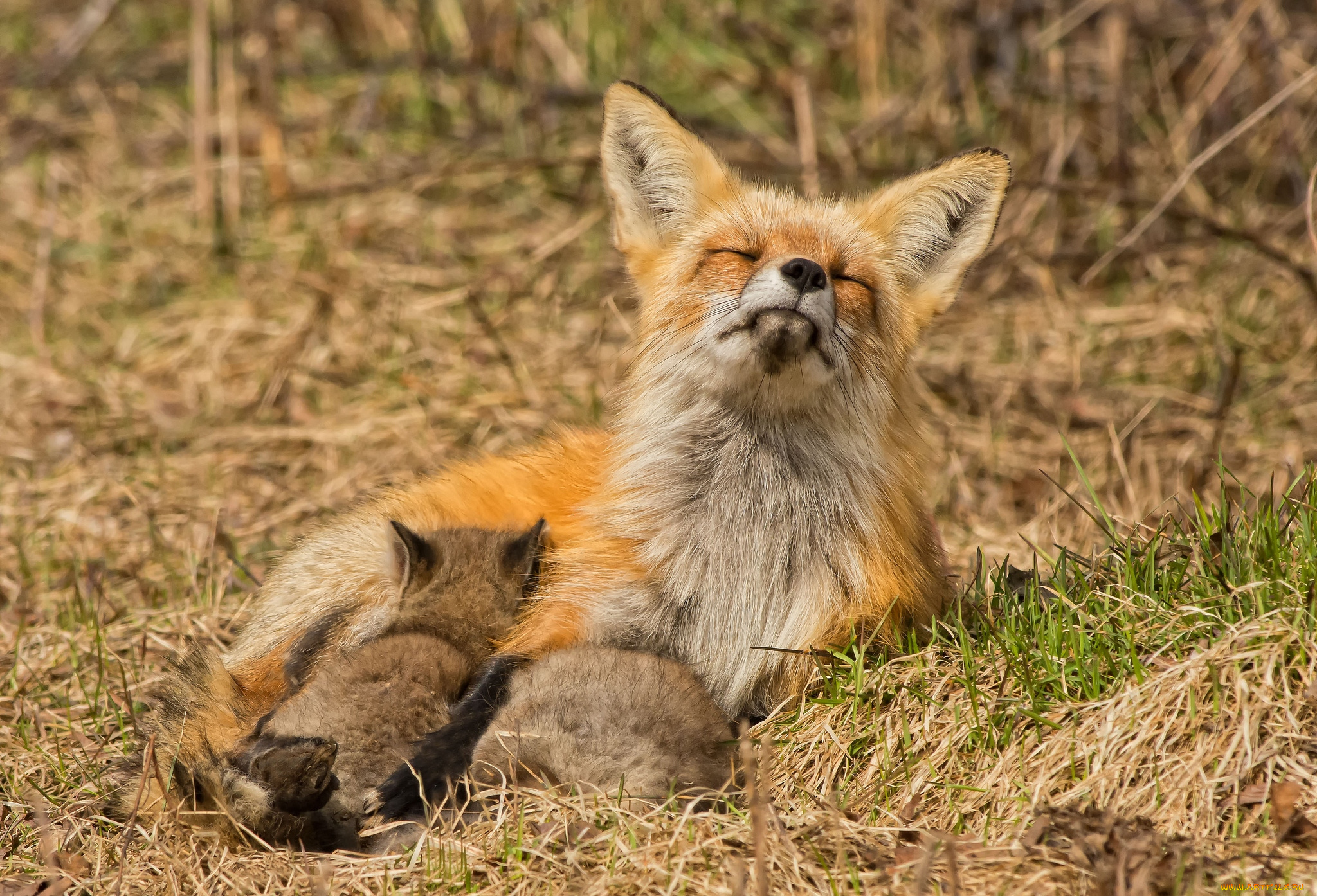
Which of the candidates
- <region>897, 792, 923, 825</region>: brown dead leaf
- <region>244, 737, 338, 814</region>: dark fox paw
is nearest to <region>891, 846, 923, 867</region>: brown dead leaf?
<region>897, 792, 923, 825</region>: brown dead leaf

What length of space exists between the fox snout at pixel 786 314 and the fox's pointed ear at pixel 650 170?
72 cm

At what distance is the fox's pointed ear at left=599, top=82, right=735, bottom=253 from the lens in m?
3.99

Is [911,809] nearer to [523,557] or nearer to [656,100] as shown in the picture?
[523,557]

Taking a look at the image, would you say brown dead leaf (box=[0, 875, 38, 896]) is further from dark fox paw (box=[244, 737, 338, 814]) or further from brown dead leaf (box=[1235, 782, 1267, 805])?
brown dead leaf (box=[1235, 782, 1267, 805])

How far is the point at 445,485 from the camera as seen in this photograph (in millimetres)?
4172

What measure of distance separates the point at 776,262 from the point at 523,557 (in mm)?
1171

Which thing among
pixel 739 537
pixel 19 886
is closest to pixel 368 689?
pixel 19 886

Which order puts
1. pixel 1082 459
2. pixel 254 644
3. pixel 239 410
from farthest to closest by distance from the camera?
pixel 239 410 → pixel 1082 459 → pixel 254 644

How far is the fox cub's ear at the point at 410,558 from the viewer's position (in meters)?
3.47

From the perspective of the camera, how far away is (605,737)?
3.01 metres

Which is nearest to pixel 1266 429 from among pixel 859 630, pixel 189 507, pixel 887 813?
pixel 859 630

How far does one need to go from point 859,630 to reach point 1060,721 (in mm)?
642

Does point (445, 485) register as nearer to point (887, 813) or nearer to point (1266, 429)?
Answer: point (887, 813)

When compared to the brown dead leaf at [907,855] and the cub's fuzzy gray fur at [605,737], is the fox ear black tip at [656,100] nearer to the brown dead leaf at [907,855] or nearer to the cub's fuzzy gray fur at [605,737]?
the cub's fuzzy gray fur at [605,737]
